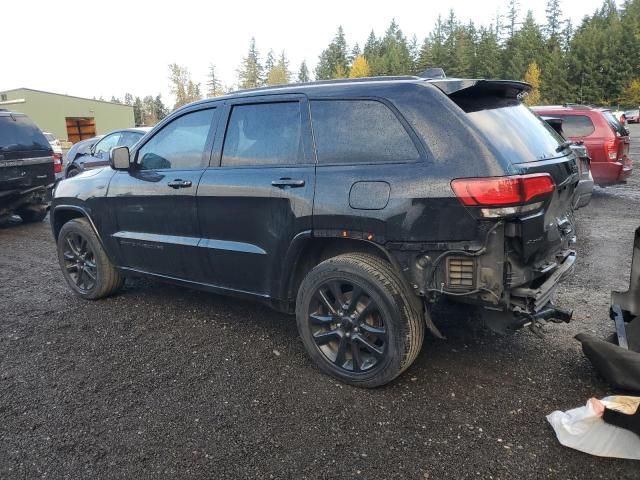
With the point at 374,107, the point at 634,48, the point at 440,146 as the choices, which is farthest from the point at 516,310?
the point at 634,48

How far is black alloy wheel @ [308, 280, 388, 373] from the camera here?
122 inches

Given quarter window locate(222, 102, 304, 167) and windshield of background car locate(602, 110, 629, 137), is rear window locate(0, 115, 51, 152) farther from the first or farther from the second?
windshield of background car locate(602, 110, 629, 137)

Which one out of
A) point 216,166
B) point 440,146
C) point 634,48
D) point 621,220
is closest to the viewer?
point 440,146

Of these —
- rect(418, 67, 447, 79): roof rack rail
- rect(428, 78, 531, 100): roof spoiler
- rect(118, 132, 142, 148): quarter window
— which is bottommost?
rect(118, 132, 142, 148): quarter window

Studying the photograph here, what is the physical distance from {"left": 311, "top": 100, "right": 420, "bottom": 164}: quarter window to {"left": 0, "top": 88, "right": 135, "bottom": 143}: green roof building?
4445cm

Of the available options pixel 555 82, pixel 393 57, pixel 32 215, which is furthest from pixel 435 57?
pixel 32 215

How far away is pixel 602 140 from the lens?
9492 millimetres

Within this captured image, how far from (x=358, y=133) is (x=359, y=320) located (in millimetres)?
1164

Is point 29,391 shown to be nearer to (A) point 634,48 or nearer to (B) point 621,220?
(B) point 621,220

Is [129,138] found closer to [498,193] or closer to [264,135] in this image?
[264,135]

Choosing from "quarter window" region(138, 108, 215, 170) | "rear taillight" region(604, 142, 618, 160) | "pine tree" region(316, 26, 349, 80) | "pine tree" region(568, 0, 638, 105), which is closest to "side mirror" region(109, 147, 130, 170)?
"quarter window" region(138, 108, 215, 170)

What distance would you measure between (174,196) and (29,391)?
1.68 meters

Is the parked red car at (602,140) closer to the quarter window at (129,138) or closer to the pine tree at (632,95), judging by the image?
the quarter window at (129,138)

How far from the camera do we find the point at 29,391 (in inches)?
129
